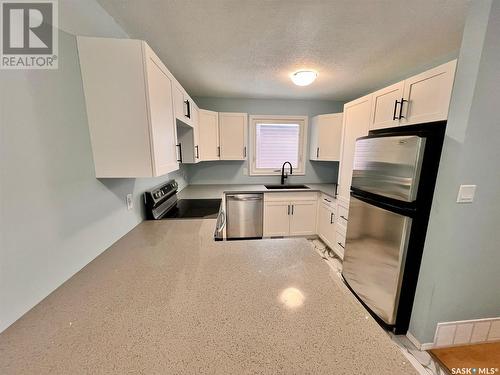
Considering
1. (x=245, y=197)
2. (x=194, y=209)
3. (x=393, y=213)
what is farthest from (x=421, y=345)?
(x=245, y=197)

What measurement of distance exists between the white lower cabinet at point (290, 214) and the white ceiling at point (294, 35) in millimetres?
1704

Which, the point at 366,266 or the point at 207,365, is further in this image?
the point at 366,266

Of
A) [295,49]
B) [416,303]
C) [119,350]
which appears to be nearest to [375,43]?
[295,49]

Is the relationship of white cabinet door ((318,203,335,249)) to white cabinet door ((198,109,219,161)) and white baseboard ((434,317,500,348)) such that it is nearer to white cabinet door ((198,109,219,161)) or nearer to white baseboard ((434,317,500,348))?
white baseboard ((434,317,500,348))

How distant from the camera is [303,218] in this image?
310 centimetres

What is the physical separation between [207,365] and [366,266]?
5.63 feet

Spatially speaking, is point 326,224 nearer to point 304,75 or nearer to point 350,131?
point 350,131

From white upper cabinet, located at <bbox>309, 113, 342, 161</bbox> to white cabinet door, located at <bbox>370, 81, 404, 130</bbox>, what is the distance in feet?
2.91

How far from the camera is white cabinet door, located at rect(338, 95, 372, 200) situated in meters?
1.98

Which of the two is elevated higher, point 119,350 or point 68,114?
point 68,114

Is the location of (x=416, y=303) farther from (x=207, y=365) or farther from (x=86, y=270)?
(x=86, y=270)

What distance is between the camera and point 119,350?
1.75ft

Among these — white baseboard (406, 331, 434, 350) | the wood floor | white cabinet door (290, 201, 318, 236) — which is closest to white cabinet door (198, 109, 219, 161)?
white cabinet door (290, 201, 318, 236)

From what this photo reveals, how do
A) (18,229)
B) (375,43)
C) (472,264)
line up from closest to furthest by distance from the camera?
1. (18,229)
2. (472,264)
3. (375,43)
